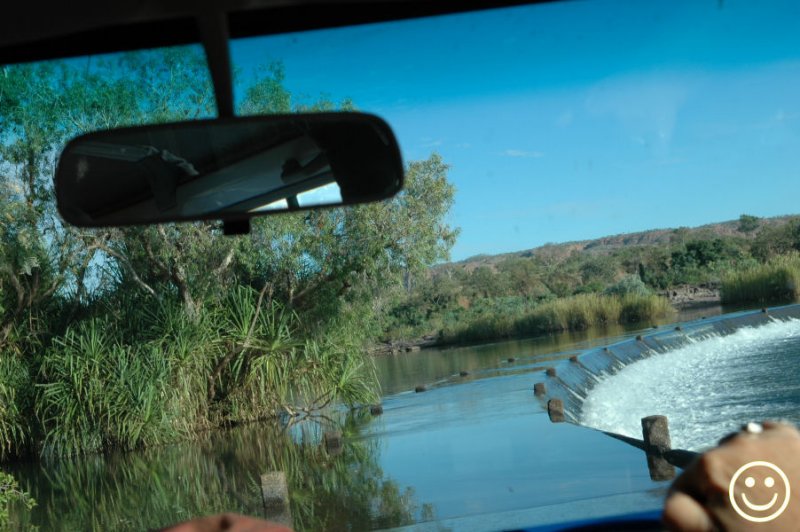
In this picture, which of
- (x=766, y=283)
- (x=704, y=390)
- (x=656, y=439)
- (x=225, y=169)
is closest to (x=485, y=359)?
(x=704, y=390)

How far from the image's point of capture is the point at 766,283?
90.9ft

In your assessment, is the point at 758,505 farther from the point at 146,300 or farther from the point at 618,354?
the point at 618,354

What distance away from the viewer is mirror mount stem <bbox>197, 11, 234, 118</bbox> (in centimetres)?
157

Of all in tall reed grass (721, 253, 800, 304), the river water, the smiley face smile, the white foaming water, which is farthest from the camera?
tall reed grass (721, 253, 800, 304)

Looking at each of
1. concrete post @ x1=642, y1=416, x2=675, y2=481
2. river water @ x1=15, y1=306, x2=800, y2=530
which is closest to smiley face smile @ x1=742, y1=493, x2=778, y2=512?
river water @ x1=15, y1=306, x2=800, y2=530

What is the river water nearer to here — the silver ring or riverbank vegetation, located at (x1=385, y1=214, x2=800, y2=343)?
the silver ring

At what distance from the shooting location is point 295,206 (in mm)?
2148

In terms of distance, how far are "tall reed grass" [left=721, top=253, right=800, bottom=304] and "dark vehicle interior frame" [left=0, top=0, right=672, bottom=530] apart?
26973mm

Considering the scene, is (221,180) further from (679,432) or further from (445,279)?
(445,279)

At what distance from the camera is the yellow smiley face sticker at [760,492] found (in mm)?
911

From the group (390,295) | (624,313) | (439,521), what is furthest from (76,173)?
(624,313)

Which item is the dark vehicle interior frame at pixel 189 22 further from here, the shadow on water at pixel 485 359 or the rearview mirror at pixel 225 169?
the shadow on water at pixel 485 359

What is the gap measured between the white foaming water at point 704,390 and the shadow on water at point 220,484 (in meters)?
3.50

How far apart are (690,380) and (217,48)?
13.8 m
